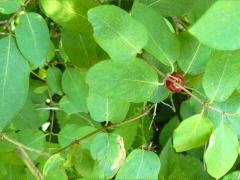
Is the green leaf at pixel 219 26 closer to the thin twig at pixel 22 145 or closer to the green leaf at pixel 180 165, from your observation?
the thin twig at pixel 22 145

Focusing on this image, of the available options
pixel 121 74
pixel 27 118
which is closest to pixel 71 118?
pixel 27 118

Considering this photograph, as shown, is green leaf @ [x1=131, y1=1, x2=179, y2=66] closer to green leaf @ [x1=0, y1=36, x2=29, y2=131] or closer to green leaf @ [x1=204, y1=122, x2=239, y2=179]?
green leaf @ [x1=204, y1=122, x2=239, y2=179]

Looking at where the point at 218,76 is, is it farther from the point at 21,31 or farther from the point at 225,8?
the point at 21,31

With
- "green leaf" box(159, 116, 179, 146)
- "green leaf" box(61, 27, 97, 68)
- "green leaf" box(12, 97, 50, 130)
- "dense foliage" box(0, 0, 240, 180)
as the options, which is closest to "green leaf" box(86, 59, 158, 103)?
"dense foliage" box(0, 0, 240, 180)

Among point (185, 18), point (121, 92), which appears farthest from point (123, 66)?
point (185, 18)

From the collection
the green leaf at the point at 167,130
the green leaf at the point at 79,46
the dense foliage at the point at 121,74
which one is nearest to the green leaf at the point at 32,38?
the dense foliage at the point at 121,74
